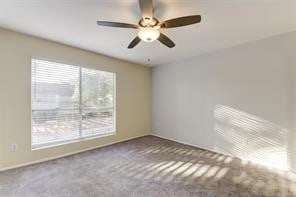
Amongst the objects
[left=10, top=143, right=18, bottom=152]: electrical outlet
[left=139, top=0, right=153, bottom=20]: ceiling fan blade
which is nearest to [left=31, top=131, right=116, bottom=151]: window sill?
[left=10, top=143, right=18, bottom=152]: electrical outlet

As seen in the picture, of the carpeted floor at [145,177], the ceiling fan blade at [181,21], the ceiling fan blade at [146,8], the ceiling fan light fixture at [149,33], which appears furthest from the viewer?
the carpeted floor at [145,177]

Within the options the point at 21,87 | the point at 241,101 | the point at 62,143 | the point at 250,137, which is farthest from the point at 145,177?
the point at 21,87

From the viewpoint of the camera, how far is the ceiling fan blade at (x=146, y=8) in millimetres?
1868

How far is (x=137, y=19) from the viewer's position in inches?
105

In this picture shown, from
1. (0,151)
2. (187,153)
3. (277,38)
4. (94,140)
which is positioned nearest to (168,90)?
(187,153)

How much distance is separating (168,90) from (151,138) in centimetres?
152

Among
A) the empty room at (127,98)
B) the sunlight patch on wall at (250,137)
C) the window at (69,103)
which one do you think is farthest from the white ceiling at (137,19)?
the sunlight patch on wall at (250,137)

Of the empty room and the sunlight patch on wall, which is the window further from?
the sunlight patch on wall

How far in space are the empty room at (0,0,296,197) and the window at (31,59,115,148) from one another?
0.02m

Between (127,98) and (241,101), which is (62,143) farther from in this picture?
(241,101)

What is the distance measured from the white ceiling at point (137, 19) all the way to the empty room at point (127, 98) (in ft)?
0.06

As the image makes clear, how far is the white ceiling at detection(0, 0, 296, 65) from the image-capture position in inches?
91.0

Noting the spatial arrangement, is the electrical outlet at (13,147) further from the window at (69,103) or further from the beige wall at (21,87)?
the window at (69,103)

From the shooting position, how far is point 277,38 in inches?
132
